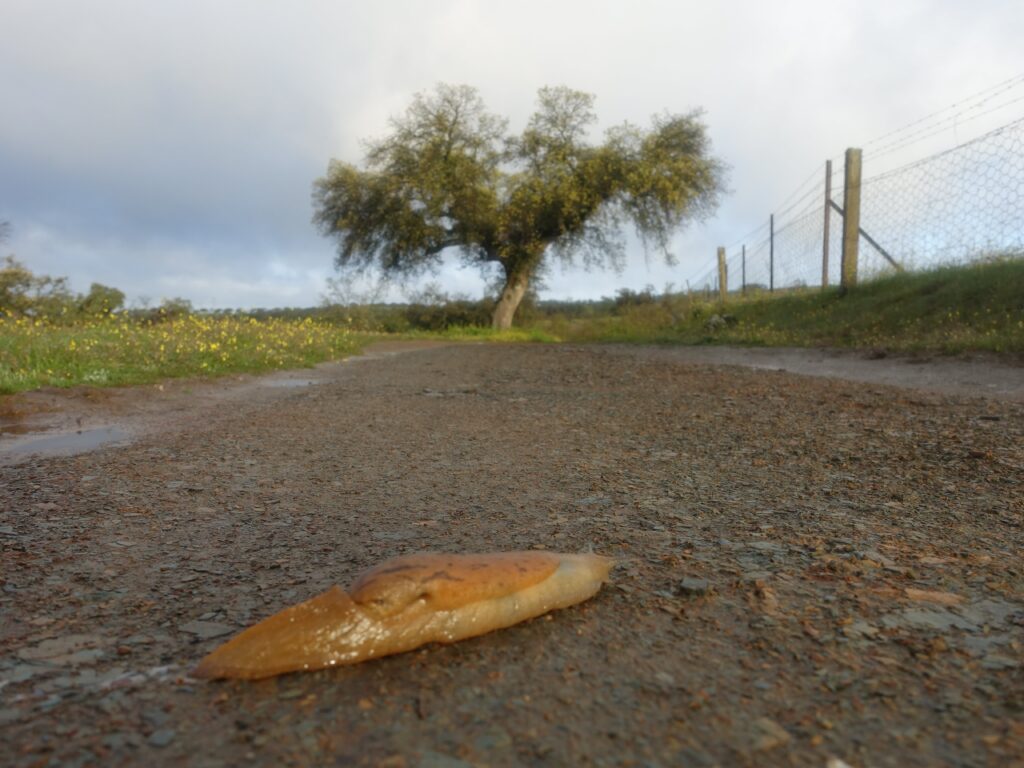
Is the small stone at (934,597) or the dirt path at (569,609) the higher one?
the dirt path at (569,609)

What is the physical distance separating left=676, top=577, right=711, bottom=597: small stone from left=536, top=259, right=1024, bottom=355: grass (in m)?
7.23

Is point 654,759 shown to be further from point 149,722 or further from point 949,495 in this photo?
point 949,495

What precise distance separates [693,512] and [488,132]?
82.3 feet

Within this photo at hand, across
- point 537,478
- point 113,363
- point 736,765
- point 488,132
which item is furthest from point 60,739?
point 488,132

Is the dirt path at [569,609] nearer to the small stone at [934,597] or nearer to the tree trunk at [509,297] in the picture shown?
the small stone at [934,597]


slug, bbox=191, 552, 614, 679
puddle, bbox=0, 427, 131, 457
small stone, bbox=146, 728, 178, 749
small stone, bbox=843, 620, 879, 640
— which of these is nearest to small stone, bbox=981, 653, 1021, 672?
small stone, bbox=843, 620, 879, 640

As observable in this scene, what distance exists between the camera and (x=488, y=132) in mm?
26188

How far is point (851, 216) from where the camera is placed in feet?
44.4

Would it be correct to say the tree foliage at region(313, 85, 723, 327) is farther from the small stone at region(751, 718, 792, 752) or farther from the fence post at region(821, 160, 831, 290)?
the small stone at region(751, 718, 792, 752)

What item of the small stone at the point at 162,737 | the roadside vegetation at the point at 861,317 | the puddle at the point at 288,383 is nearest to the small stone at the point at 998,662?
the small stone at the point at 162,737

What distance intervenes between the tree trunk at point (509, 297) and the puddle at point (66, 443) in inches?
888

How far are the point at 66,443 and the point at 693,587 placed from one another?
396cm

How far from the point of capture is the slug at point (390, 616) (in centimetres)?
154

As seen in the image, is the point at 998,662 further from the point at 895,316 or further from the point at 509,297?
the point at 509,297
